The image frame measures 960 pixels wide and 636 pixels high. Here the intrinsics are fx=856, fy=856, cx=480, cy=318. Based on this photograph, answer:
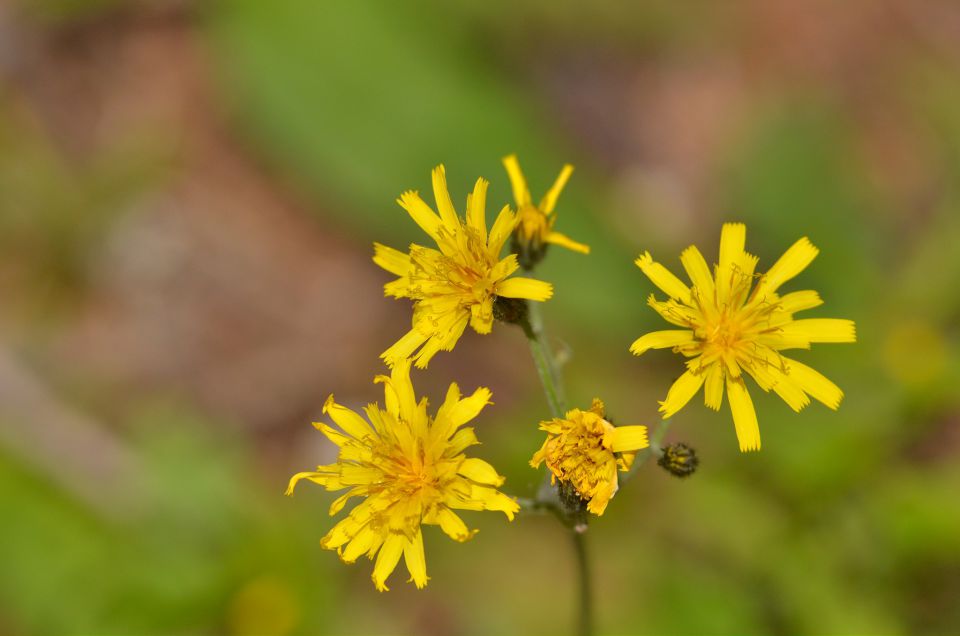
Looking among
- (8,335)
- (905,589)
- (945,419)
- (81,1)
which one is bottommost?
(905,589)

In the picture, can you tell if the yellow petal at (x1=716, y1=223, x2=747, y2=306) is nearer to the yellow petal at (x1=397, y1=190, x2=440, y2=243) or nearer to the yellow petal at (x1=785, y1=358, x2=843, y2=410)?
the yellow petal at (x1=785, y1=358, x2=843, y2=410)

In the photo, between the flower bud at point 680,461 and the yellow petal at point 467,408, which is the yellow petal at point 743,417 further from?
the yellow petal at point 467,408

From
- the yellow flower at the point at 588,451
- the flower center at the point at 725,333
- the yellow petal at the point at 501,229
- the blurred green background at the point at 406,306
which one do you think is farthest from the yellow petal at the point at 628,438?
the blurred green background at the point at 406,306

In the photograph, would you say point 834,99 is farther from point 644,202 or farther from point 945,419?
point 945,419

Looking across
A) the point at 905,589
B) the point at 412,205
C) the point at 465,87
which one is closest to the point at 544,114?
the point at 465,87

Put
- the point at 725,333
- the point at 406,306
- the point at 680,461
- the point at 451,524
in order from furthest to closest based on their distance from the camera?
the point at 406,306 < the point at 725,333 < the point at 451,524 < the point at 680,461

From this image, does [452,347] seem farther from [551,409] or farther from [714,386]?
[714,386]

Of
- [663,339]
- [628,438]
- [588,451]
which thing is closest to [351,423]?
[588,451]

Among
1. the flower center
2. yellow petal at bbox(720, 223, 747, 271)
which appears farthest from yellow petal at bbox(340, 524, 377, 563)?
yellow petal at bbox(720, 223, 747, 271)
